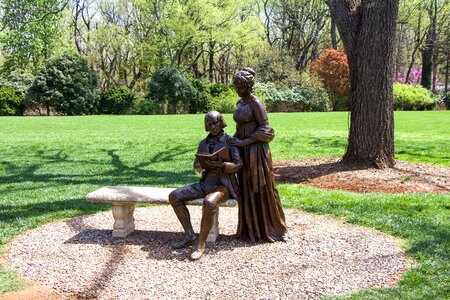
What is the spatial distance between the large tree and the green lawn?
5.21ft

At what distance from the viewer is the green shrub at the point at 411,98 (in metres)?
33.2

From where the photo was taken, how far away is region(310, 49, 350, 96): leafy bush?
3306cm

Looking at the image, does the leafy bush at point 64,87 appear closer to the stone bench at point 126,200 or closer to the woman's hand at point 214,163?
the stone bench at point 126,200

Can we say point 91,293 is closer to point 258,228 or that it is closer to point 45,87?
point 258,228

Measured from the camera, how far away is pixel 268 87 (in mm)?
31734

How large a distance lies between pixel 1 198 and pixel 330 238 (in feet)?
18.0

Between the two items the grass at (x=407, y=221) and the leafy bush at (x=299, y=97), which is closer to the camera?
the grass at (x=407, y=221)

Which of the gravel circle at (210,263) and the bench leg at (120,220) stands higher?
the bench leg at (120,220)

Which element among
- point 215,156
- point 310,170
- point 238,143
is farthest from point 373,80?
point 215,156

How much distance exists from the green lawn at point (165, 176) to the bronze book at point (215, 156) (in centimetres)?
194

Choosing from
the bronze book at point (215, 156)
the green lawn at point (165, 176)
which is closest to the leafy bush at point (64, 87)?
the green lawn at point (165, 176)

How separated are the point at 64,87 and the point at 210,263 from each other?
90.4ft

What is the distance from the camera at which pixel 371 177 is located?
26.5 ft

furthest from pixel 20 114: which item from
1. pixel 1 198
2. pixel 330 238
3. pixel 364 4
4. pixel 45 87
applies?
pixel 330 238
